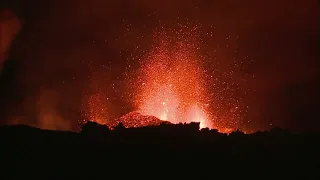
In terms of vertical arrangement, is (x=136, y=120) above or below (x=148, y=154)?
above

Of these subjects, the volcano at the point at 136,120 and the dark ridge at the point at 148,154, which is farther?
the volcano at the point at 136,120

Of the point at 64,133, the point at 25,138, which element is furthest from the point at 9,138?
the point at 64,133

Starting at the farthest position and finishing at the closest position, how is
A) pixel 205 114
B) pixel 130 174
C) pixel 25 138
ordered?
pixel 205 114, pixel 25 138, pixel 130 174

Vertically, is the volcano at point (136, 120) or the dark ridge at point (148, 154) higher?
the volcano at point (136, 120)

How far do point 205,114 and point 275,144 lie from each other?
12584 mm

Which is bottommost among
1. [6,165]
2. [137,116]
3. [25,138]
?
[6,165]

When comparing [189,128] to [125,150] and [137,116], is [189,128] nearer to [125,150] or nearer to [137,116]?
[125,150]

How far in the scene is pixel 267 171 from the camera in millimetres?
26094

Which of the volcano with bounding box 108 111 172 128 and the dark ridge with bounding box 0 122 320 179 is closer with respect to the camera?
the dark ridge with bounding box 0 122 320 179

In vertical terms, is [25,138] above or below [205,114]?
below

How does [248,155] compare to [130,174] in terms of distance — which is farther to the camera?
[248,155]

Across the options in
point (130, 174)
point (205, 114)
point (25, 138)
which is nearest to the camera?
point (130, 174)

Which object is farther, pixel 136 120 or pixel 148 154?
pixel 136 120

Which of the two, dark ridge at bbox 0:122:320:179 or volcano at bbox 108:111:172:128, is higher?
volcano at bbox 108:111:172:128
